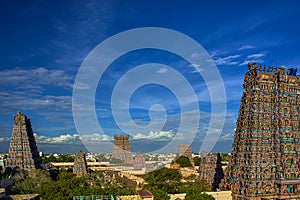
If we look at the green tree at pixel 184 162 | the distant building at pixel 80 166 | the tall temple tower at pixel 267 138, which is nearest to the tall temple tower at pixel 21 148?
the distant building at pixel 80 166

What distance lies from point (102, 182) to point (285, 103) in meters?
27.5

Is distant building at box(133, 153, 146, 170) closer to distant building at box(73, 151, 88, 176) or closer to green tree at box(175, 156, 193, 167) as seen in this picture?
green tree at box(175, 156, 193, 167)

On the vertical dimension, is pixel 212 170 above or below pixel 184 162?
above

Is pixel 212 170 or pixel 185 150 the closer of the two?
pixel 212 170

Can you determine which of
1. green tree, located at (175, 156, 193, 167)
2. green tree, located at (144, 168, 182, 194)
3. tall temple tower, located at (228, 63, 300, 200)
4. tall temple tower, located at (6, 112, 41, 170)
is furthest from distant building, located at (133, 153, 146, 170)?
tall temple tower, located at (228, 63, 300, 200)

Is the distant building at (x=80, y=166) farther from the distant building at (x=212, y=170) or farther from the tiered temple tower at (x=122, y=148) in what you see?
the tiered temple tower at (x=122, y=148)

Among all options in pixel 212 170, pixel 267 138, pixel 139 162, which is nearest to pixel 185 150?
pixel 139 162

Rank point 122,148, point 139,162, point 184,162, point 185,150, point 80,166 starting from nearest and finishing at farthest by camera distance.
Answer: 1. point 80,166
2. point 184,162
3. point 139,162
4. point 185,150
5. point 122,148

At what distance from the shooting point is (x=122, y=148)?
306 ft

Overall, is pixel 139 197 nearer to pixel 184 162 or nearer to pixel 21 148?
pixel 21 148

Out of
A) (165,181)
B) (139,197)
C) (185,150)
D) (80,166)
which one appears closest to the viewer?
(139,197)

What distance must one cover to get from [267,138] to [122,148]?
2411 inches

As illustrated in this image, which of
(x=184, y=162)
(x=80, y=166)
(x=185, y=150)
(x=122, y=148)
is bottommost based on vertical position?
(x=184, y=162)

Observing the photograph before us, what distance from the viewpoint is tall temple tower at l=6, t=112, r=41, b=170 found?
54.4 metres
